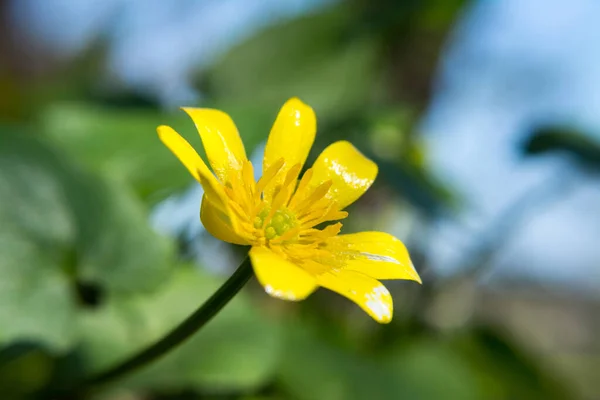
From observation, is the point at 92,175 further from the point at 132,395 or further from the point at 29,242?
Result: the point at 132,395

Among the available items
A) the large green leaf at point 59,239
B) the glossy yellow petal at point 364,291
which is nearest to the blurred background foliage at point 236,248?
the large green leaf at point 59,239

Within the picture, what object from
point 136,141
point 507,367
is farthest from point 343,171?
point 507,367

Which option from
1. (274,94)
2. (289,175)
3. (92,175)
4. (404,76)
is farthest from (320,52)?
(289,175)

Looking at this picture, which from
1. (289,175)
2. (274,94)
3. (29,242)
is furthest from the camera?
(274,94)

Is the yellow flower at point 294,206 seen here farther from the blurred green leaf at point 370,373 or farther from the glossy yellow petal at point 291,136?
the blurred green leaf at point 370,373

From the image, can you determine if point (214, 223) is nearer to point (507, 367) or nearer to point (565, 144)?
point (565, 144)
